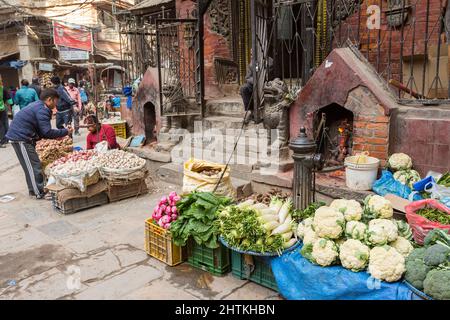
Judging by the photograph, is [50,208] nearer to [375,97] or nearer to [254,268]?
[254,268]

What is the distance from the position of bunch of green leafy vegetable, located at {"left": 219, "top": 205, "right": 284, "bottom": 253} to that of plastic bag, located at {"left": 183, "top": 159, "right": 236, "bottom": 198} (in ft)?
4.92

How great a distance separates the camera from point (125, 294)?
149 inches

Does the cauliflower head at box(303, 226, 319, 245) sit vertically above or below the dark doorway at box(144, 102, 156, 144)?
below

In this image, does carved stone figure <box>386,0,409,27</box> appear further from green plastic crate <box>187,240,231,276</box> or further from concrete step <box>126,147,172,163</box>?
green plastic crate <box>187,240,231,276</box>

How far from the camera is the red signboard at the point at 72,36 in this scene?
2133cm

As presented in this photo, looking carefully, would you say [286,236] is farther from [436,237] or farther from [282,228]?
[436,237]

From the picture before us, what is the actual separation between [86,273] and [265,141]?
376cm

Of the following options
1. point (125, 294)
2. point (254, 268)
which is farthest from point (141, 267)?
point (254, 268)

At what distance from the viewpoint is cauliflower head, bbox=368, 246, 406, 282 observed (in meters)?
3.01

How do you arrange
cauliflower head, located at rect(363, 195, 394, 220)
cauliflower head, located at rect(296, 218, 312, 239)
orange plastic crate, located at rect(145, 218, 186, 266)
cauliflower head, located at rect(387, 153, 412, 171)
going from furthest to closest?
cauliflower head, located at rect(387, 153, 412, 171) → orange plastic crate, located at rect(145, 218, 186, 266) → cauliflower head, located at rect(296, 218, 312, 239) → cauliflower head, located at rect(363, 195, 394, 220)

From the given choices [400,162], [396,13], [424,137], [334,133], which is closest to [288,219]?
[400,162]

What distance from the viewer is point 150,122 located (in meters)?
9.83

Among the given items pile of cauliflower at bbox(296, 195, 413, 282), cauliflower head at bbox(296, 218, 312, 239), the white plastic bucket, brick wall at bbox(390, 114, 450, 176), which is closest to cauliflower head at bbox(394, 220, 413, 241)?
pile of cauliflower at bbox(296, 195, 413, 282)

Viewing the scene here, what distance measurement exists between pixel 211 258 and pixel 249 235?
61 cm
